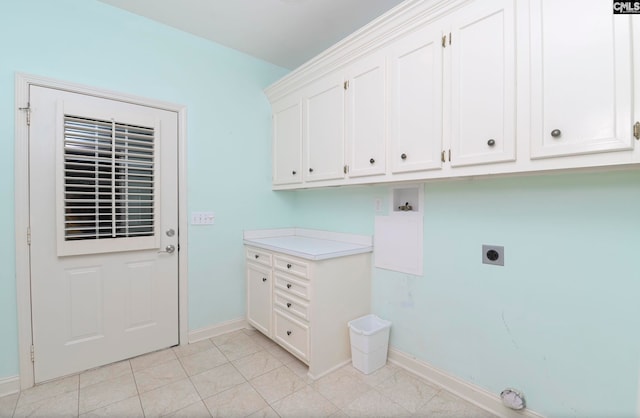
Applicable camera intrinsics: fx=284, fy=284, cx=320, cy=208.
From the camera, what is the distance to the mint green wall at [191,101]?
6.06ft

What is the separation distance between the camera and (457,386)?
5.98ft

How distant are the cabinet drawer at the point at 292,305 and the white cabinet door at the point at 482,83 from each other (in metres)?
1.39

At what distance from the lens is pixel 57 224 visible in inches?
77.5

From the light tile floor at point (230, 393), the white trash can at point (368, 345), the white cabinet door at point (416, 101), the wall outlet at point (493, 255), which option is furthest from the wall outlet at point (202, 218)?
the wall outlet at point (493, 255)

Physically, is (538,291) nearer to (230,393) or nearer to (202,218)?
(230,393)

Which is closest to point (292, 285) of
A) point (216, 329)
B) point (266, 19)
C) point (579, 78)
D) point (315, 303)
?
point (315, 303)

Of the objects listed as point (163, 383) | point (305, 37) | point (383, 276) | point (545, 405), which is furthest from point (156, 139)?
point (545, 405)

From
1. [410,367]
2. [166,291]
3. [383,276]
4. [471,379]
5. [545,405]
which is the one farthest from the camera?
[166,291]

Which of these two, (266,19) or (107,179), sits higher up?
(266,19)

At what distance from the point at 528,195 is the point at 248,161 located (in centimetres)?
232

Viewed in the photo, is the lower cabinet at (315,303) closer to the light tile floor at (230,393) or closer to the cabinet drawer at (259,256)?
the cabinet drawer at (259,256)

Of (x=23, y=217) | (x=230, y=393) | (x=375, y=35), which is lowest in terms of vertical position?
(x=230, y=393)

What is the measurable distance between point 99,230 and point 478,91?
2656mm

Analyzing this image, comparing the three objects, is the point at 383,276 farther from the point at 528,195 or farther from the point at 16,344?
the point at 16,344
